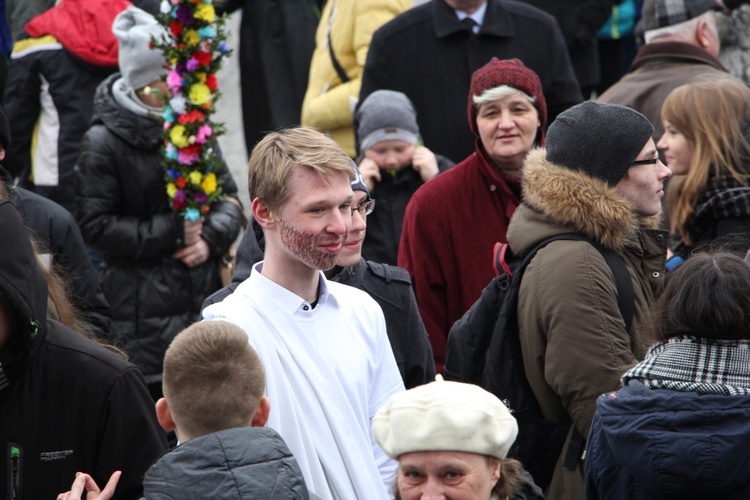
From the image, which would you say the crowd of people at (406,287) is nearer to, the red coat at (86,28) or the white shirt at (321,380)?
the white shirt at (321,380)

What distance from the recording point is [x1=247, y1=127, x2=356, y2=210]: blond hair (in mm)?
3838

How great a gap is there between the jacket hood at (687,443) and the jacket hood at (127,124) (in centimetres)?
399

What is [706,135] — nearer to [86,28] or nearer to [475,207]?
[475,207]

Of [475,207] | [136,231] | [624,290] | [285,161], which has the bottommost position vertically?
[136,231]

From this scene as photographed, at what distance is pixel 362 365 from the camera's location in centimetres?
381

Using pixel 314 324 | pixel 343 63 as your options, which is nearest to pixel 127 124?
pixel 343 63

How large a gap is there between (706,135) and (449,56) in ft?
6.79

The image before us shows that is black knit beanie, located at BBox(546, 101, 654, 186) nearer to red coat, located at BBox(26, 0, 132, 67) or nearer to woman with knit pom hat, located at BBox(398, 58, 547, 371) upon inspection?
woman with knit pom hat, located at BBox(398, 58, 547, 371)

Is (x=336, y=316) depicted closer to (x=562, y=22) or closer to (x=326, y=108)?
(x=326, y=108)

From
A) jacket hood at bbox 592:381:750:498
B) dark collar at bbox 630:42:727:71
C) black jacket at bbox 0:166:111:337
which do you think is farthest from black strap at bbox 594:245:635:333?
dark collar at bbox 630:42:727:71

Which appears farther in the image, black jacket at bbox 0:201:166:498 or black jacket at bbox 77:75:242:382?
black jacket at bbox 77:75:242:382

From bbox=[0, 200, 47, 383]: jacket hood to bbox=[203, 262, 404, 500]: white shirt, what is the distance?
20.3 inches

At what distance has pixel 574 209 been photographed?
14.6 feet

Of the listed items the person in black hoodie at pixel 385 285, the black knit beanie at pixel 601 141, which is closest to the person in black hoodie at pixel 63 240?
the person in black hoodie at pixel 385 285
